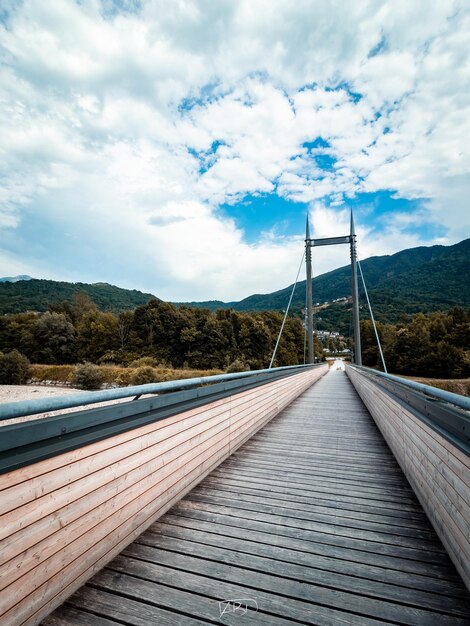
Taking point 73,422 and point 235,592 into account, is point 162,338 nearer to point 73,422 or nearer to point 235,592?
point 73,422

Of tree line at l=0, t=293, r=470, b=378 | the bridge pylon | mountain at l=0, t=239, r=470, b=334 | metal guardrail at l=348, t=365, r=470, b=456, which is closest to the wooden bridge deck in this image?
metal guardrail at l=348, t=365, r=470, b=456

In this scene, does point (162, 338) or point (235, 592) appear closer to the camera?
point (235, 592)

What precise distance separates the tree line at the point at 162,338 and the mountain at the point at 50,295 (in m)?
22.2

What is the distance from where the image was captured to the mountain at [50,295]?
243ft

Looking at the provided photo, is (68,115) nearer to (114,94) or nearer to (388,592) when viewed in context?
(114,94)

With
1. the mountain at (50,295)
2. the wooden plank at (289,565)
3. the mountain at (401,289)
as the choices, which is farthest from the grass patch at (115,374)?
the mountain at (401,289)

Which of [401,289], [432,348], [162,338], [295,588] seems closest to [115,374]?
[162,338]

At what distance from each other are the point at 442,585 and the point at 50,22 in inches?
396

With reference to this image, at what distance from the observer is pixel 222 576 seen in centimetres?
157

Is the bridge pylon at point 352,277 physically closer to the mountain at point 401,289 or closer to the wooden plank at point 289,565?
the wooden plank at point 289,565

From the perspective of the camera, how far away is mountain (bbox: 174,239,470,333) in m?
85.1

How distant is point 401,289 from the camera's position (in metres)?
106

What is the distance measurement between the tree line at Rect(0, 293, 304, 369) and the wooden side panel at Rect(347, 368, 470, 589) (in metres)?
39.9

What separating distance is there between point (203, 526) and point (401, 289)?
12205cm
